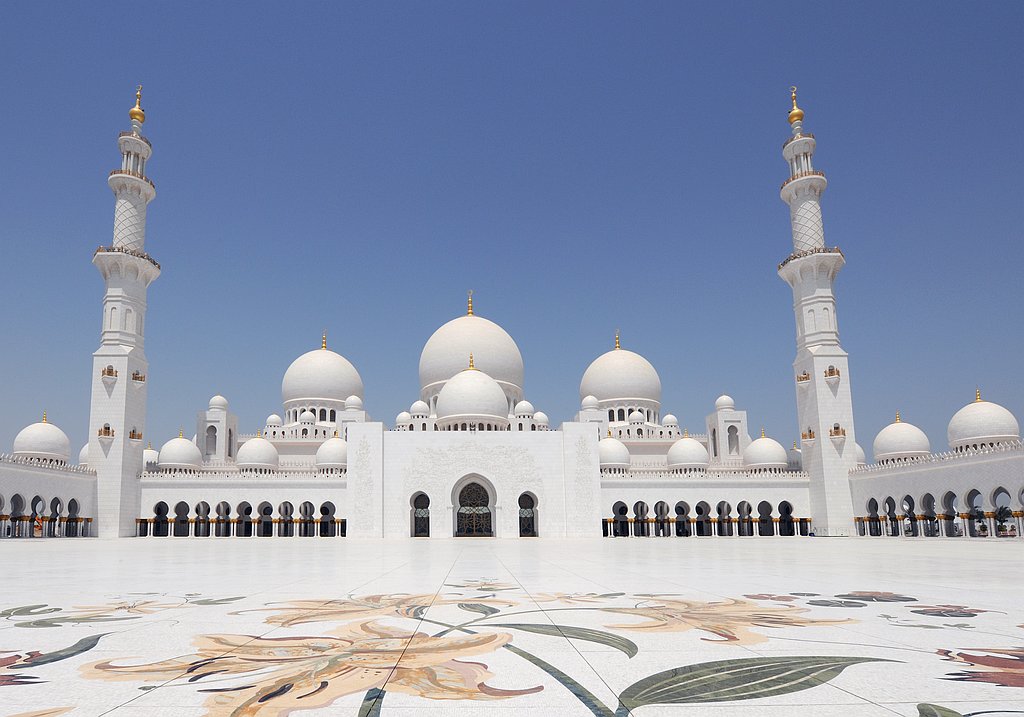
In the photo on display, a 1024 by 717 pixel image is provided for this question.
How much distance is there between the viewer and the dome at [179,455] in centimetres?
3538

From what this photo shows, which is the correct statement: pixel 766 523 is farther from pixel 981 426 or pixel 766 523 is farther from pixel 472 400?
pixel 472 400

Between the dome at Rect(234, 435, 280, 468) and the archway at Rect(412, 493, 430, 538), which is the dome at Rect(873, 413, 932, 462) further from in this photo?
the dome at Rect(234, 435, 280, 468)

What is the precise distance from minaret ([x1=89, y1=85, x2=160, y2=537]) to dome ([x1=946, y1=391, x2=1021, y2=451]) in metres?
34.8

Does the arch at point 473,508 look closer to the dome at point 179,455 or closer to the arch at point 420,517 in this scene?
the arch at point 420,517

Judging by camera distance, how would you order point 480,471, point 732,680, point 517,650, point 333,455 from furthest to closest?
point 333,455, point 480,471, point 517,650, point 732,680

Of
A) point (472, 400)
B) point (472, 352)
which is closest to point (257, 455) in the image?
→ point (472, 400)

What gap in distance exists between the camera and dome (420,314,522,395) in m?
40.0

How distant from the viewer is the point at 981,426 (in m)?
28.3

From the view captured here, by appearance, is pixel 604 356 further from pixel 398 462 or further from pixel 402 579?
pixel 402 579

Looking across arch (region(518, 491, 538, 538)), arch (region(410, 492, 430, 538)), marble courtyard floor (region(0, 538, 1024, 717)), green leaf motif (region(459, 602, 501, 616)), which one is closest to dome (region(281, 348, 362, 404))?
arch (region(410, 492, 430, 538))

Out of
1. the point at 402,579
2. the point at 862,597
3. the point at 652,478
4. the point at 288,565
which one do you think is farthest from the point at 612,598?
the point at 652,478

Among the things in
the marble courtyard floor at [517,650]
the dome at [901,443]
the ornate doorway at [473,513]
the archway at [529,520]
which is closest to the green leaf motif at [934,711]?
the marble courtyard floor at [517,650]

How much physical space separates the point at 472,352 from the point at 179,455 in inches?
614

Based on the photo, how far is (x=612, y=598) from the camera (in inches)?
228
